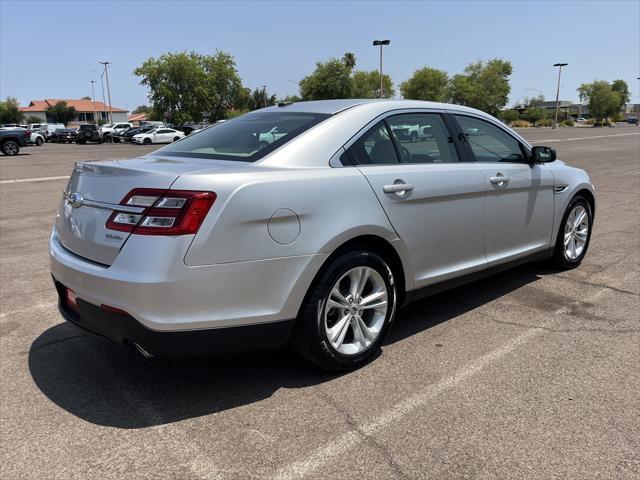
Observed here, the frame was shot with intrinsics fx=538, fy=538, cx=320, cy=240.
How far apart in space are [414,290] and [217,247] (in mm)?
1546

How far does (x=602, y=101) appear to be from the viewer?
121 meters

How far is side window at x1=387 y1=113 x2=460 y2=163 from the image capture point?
144 inches

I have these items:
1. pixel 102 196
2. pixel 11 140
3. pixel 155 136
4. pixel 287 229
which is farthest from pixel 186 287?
pixel 155 136

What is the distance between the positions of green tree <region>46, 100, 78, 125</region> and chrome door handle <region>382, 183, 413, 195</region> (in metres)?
120

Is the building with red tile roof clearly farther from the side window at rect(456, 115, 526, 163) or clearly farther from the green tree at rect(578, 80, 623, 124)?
the side window at rect(456, 115, 526, 163)

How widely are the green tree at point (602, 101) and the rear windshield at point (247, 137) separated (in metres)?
132

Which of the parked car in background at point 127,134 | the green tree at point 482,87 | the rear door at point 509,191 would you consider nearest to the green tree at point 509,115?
the green tree at point 482,87

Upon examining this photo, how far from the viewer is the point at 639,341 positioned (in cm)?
372

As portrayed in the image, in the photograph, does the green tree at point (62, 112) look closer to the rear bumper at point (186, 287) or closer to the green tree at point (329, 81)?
the green tree at point (329, 81)

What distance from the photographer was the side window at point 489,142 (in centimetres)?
420

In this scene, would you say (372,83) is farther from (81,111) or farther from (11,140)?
(11,140)

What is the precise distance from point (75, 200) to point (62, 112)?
120m

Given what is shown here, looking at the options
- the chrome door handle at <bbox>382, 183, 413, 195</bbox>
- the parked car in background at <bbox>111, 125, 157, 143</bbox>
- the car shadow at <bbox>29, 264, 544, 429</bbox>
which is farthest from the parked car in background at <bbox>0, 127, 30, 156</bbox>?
the chrome door handle at <bbox>382, 183, 413, 195</bbox>

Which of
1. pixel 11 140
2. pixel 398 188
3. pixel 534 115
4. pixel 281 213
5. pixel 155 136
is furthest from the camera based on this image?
pixel 534 115
